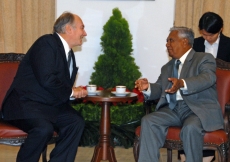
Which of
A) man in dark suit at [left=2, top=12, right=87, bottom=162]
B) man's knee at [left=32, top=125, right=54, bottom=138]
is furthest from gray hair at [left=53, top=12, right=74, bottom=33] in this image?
man's knee at [left=32, top=125, right=54, bottom=138]

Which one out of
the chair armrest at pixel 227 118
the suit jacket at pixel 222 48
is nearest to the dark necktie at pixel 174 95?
the chair armrest at pixel 227 118

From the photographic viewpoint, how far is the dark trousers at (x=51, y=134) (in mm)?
4211

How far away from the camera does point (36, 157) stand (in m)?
4.23

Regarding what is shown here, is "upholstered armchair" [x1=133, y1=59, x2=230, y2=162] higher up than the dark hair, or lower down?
lower down

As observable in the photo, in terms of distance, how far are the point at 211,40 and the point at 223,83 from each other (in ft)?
2.22

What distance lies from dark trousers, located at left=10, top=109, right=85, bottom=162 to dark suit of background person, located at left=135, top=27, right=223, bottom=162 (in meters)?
0.57

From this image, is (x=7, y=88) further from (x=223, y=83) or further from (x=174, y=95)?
Answer: (x=223, y=83)

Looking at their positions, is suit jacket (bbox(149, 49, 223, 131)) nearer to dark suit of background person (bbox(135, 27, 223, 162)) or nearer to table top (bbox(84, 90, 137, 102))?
dark suit of background person (bbox(135, 27, 223, 162))

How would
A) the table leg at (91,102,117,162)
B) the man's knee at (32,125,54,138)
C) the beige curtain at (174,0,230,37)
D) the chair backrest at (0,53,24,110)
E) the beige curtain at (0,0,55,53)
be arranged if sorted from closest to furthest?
1. the man's knee at (32,125,54,138)
2. the chair backrest at (0,53,24,110)
3. the table leg at (91,102,117,162)
4. the beige curtain at (174,0,230,37)
5. the beige curtain at (0,0,55,53)

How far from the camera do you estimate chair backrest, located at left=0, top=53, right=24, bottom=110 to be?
4.80m

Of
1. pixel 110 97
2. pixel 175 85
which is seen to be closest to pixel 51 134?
pixel 110 97

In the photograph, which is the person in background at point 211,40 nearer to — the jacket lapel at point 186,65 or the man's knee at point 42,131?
the jacket lapel at point 186,65

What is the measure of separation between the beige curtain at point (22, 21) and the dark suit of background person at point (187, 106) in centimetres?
208

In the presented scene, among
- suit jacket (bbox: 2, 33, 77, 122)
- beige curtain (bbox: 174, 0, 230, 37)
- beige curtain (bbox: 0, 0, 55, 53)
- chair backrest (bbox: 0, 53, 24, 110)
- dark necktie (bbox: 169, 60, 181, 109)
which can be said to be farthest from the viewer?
beige curtain (bbox: 0, 0, 55, 53)
